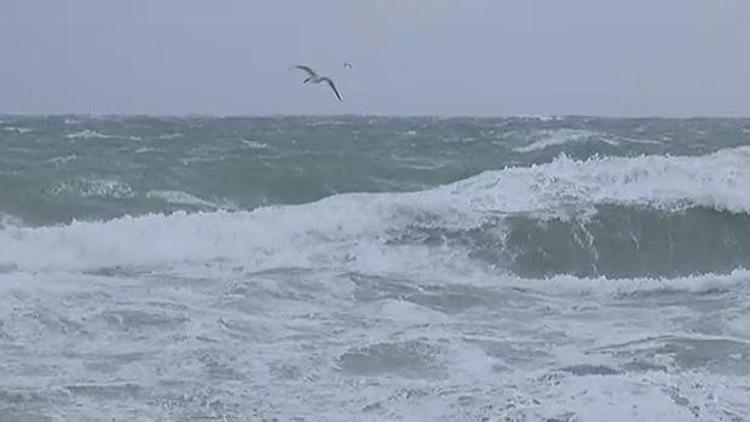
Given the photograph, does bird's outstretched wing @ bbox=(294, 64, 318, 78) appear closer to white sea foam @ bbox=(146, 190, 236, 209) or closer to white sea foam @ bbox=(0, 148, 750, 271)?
white sea foam @ bbox=(0, 148, 750, 271)

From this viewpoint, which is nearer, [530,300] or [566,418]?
[566,418]

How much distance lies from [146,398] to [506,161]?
1875cm

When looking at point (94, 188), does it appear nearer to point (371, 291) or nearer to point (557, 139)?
point (371, 291)

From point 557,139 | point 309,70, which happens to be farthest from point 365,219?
point 557,139

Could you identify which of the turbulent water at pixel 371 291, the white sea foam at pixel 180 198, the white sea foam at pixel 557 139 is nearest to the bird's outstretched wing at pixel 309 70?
the turbulent water at pixel 371 291

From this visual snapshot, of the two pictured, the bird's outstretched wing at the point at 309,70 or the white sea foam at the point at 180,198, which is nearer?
the bird's outstretched wing at the point at 309,70

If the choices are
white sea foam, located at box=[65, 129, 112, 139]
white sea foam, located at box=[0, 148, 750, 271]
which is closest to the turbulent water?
white sea foam, located at box=[0, 148, 750, 271]

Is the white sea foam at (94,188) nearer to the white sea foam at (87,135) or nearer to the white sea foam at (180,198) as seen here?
the white sea foam at (180,198)

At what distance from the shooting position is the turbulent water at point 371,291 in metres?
6.58

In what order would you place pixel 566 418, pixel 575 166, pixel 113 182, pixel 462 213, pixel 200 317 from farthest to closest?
pixel 113 182
pixel 575 166
pixel 462 213
pixel 200 317
pixel 566 418

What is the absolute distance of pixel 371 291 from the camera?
1045 cm

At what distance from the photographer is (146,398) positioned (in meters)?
6.58

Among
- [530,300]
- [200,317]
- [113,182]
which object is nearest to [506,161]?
[113,182]

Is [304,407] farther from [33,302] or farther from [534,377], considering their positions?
[33,302]
